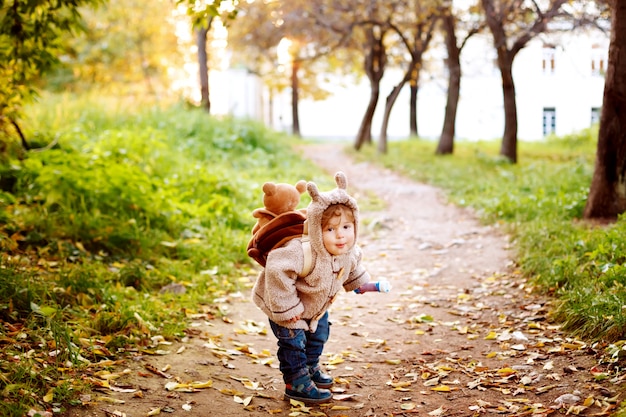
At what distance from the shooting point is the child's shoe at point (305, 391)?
449 centimetres

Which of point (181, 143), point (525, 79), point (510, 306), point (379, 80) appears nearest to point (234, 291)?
point (510, 306)

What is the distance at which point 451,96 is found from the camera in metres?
20.6

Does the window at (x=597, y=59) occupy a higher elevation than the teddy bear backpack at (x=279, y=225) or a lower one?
higher

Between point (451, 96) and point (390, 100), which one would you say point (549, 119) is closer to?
point (451, 96)

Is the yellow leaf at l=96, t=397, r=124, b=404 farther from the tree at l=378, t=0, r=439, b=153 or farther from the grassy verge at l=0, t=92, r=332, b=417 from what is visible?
the tree at l=378, t=0, r=439, b=153

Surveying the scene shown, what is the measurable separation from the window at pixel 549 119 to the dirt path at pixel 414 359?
41.9ft

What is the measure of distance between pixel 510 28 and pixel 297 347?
647 inches

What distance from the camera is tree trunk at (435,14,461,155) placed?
65.0 ft

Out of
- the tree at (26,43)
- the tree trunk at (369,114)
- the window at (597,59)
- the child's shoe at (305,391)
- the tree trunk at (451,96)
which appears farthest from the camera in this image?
the tree trunk at (369,114)

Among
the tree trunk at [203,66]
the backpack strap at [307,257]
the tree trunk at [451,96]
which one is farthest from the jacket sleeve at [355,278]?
the tree trunk at [451,96]

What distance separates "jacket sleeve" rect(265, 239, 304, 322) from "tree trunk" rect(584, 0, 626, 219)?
17.3ft

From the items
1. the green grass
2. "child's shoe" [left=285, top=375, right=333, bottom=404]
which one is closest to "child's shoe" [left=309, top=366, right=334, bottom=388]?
"child's shoe" [left=285, top=375, right=333, bottom=404]

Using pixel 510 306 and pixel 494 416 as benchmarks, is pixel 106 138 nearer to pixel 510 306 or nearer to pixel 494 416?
pixel 510 306

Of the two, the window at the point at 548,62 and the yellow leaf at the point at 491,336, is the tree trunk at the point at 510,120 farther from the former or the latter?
the yellow leaf at the point at 491,336
